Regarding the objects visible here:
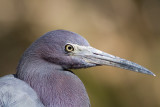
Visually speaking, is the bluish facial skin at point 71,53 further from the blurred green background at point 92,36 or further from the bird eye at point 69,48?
the blurred green background at point 92,36

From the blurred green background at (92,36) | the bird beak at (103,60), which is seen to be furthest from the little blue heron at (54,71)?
the blurred green background at (92,36)

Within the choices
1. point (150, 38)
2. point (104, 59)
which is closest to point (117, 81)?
point (150, 38)

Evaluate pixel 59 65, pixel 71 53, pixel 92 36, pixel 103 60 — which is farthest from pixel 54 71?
pixel 92 36

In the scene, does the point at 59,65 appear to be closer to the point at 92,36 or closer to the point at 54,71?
the point at 54,71

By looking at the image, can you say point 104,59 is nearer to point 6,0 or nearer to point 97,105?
point 97,105

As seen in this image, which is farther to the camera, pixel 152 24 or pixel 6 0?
pixel 152 24

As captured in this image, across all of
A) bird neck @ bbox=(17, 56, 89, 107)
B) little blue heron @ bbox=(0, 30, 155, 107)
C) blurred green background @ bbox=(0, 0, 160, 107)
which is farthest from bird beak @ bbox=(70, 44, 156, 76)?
blurred green background @ bbox=(0, 0, 160, 107)
